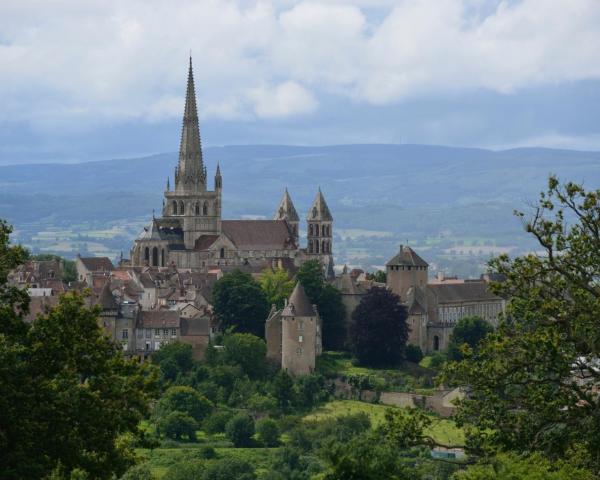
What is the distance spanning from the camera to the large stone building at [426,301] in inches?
3962

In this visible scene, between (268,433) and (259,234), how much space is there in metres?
53.7

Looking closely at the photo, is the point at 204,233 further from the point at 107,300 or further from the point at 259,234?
the point at 107,300

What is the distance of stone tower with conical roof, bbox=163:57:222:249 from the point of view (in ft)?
429

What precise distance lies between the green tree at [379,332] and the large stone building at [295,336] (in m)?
2.70

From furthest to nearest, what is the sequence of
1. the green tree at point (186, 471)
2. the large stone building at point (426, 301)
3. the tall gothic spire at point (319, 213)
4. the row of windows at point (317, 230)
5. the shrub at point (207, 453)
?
the tall gothic spire at point (319, 213) < the row of windows at point (317, 230) < the large stone building at point (426, 301) < the shrub at point (207, 453) < the green tree at point (186, 471)

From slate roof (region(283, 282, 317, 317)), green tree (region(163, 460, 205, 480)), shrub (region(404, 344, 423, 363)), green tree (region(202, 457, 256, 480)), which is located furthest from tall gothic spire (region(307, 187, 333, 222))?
green tree (region(163, 460, 205, 480))

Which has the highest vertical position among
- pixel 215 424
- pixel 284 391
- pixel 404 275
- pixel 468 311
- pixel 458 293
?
pixel 404 275

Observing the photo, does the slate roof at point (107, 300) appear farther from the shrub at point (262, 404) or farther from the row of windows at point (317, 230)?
the row of windows at point (317, 230)

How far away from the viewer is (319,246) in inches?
5281

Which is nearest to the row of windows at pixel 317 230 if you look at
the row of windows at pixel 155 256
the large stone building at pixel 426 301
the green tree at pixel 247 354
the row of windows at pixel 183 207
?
the row of windows at pixel 183 207

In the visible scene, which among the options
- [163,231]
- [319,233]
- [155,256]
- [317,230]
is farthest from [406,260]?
[317,230]

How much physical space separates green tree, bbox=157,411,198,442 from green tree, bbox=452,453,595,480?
50.0 metres

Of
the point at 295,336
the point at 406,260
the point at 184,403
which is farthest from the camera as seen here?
the point at 406,260

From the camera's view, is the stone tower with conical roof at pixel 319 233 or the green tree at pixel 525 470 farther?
the stone tower with conical roof at pixel 319 233
